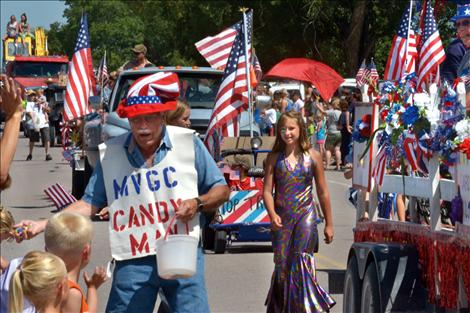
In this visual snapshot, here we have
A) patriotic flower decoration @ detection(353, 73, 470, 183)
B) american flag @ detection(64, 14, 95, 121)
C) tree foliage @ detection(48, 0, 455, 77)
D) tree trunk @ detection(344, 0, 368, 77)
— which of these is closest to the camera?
patriotic flower decoration @ detection(353, 73, 470, 183)

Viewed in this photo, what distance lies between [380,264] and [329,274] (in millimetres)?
4964

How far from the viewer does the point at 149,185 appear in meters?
6.68

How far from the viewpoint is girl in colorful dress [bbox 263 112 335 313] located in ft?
29.4

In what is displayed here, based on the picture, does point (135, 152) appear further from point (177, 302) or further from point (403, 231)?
point (403, 231)

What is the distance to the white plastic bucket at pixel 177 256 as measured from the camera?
20.3 ft

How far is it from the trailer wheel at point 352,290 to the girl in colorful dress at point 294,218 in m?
0.19

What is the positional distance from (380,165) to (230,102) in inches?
361

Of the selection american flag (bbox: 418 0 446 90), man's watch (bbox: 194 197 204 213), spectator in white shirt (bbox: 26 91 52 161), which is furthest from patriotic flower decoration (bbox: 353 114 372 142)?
spectator in white shirt (bbox: 26 91 52 161)

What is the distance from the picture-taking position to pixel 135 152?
676cm

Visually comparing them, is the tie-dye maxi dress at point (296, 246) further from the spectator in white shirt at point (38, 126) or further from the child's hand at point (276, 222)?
the spectator in white shirt at point (38, 126)

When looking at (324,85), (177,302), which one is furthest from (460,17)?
(324,85)

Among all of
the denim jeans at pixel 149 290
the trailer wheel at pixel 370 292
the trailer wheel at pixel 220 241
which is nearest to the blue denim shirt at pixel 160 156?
the denim jeans at pixel 149 290

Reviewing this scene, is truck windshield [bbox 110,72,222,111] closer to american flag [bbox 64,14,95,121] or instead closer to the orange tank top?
american flag [bbox 64,14,95,121]

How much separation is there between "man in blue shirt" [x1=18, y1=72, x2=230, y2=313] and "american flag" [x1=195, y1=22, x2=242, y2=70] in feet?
48.0
